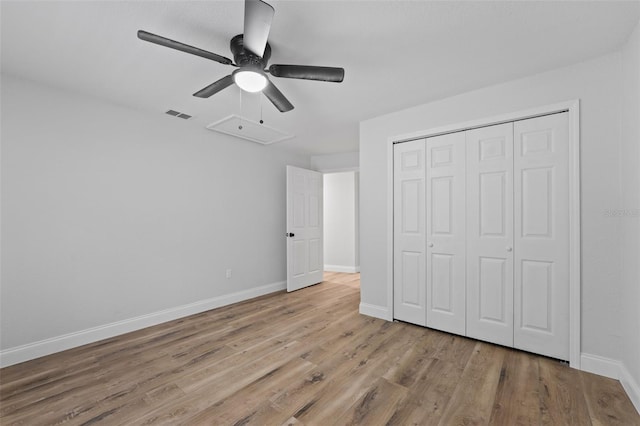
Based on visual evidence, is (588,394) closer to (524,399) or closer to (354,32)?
(524,399)

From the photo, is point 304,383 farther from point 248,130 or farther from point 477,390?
point 248,130

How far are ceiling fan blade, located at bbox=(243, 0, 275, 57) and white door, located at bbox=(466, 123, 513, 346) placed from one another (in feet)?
7.27

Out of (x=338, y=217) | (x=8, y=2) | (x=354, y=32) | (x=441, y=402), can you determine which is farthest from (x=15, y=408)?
(x=338, y=217)

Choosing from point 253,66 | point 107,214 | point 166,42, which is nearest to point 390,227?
point 253,66

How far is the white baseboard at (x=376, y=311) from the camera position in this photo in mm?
3304

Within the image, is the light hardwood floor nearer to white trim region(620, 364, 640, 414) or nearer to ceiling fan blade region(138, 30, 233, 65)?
white trim region(620, 364, 640, 414)

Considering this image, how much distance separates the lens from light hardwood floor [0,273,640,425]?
173 centimetres

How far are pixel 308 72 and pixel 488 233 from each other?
222cm

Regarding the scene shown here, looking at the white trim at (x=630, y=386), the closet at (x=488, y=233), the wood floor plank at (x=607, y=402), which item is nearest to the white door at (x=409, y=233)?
the closet at (x=488, y=233)

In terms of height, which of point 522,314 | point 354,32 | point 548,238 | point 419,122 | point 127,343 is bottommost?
point 127,343

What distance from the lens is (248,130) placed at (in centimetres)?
376

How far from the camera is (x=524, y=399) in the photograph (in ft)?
6.11

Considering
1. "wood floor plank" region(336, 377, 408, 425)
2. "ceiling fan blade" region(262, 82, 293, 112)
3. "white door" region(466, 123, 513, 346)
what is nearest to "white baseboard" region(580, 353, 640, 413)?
"white door" region(466, 123, 513, 346)

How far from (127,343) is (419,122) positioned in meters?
3.84
